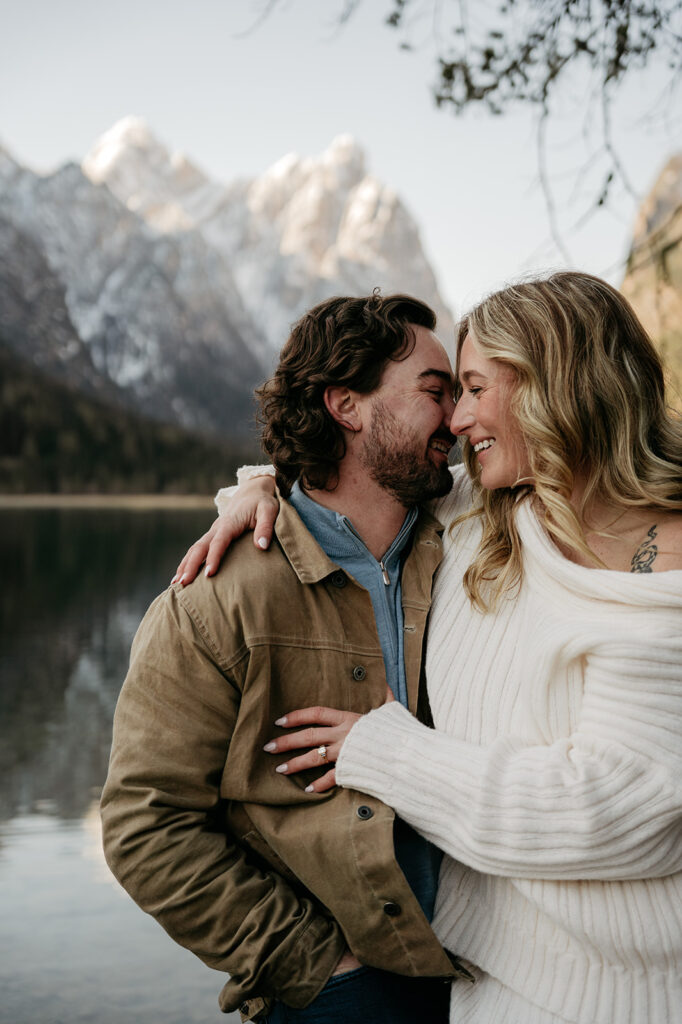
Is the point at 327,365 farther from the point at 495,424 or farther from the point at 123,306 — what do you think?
the point at 123,306

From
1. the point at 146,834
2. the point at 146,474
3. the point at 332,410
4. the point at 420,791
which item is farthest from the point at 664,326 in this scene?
the point at 146,474

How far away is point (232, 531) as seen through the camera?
2443 mm

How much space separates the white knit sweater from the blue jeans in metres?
0.13

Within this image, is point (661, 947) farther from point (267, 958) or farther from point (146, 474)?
point (146, 474)

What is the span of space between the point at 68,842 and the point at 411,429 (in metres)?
9.01

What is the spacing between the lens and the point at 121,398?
133m

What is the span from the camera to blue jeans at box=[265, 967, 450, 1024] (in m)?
2.17

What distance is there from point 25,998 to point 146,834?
4.98 meters

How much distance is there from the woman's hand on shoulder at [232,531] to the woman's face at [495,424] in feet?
1.91

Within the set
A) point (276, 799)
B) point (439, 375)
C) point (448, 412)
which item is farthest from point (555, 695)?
point (439, 375)

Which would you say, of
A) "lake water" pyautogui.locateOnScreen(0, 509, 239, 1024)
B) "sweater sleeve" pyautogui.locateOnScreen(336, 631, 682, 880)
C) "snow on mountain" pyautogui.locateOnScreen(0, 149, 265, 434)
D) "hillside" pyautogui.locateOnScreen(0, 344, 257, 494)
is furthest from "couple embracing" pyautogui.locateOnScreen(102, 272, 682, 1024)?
"snow on mountain" pyautogui.locateOnScreen(0, 149, 265, 434)

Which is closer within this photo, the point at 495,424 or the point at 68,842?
the point at 495,424

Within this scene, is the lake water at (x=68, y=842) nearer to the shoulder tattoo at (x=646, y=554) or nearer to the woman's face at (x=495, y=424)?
the woman's face at (x=495, y=424)

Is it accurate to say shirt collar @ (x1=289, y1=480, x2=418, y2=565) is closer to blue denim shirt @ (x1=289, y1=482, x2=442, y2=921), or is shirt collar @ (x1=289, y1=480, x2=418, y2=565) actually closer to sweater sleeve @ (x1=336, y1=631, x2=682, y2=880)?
blue denim shirt @ (x1=289, y1=482, x2=442, y2=921)
